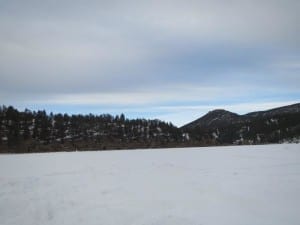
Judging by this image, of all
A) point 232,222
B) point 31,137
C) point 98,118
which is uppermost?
point 98,118

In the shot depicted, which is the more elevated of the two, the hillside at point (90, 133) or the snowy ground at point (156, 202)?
the hillside at point (90, 133)

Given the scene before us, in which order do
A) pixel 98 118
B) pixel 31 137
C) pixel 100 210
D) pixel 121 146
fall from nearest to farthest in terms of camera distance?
pixel 100 210 < pixel 31 137 < pixel 121 146 < pixel 98 118

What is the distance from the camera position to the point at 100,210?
10.1 m

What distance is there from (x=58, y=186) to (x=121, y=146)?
91.6 metres

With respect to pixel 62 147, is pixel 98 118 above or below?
above

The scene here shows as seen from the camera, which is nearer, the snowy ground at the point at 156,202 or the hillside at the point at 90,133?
the snowy ground at the point at 156,202

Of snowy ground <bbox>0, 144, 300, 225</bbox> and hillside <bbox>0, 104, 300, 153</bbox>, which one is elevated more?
hillside <bbox>0, 104, 300, 153</bbox>

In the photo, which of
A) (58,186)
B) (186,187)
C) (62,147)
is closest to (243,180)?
(186,187)

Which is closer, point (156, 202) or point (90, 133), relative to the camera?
point (156, 202)

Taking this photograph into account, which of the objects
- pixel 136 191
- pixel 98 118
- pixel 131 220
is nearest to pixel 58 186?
pixel 136 191

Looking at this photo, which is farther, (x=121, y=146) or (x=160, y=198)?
(x=121, y=146)

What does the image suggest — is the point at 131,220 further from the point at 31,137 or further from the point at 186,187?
the point at 31,137

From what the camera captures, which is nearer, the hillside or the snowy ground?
the snowy ground

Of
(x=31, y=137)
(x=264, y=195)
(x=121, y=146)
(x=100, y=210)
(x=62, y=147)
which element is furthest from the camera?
(x=121, y=146)
